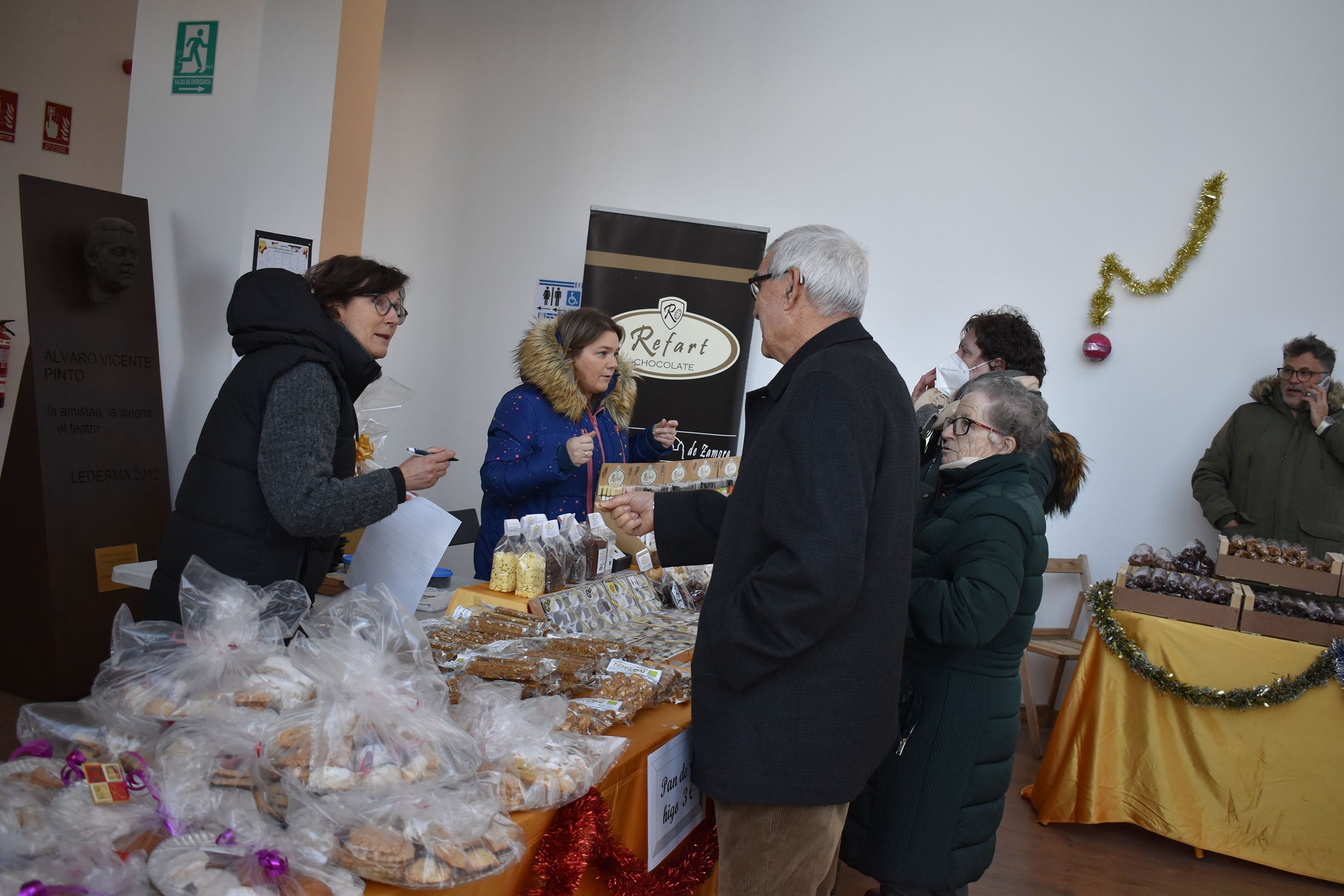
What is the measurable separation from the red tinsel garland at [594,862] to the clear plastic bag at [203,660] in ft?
1.38

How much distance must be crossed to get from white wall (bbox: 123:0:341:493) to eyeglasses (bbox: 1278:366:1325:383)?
4.23 metres

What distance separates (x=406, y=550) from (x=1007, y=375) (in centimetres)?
153

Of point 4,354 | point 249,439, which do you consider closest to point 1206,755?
point 249,439

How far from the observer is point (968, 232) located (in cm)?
481

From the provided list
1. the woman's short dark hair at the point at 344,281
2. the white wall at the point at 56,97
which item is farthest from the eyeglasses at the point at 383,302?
the white wall at the point at 56,97

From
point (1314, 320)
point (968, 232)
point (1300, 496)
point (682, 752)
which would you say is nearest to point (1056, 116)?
point (968, 232)

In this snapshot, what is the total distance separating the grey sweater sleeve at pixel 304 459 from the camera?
5.95 ft

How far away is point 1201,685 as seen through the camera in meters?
3.34

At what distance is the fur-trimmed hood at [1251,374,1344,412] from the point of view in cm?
399

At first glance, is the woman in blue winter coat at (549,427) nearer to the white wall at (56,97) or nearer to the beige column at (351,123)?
the beige column at (351,123)

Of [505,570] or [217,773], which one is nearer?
[217,773]

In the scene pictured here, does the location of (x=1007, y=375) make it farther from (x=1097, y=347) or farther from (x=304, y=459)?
(x=1097, y=347)

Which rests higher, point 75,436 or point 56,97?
point 56,97

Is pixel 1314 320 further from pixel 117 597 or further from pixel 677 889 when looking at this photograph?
pixel 117 597
